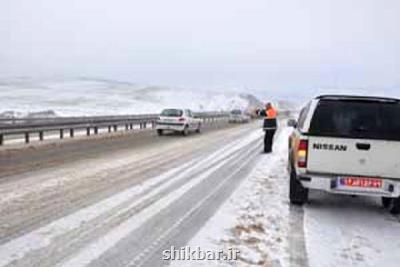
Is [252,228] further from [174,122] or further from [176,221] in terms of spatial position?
[174,122]

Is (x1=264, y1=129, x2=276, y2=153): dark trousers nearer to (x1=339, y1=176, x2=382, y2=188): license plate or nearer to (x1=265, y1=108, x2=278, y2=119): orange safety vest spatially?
(x1=265, y1=108, x2=278, y2=119): orange safety vest

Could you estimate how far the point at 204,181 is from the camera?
1211cm

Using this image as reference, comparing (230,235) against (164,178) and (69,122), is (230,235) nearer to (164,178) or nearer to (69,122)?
(164,178)

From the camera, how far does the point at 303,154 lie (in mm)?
9188

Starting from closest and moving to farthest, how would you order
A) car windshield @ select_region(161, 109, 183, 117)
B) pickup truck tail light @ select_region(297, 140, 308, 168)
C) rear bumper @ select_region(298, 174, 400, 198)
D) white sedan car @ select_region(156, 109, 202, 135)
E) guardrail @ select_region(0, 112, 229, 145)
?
rear bumper @ select_region(298, 174, 400, 198), pickup truck tail light @ select_region(297, 140, 308, 168), guardrail @ select_region(0, 112, 229, 145), white sedan car @ select_region(156, 109, 202, 135), car windshield @ select_region(161, 109, 183, 117)

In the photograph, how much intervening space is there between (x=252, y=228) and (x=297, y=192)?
2.22 m

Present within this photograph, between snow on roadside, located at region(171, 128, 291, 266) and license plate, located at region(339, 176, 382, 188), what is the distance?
1044mm

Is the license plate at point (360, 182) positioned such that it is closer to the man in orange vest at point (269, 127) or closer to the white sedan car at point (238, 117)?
the man in orange vest at point (269, 127)

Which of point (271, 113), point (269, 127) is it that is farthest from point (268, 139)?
point (271, 113)

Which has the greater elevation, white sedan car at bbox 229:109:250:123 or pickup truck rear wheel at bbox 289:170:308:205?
pickup truck rear wheel at bbox 289:170:308:205

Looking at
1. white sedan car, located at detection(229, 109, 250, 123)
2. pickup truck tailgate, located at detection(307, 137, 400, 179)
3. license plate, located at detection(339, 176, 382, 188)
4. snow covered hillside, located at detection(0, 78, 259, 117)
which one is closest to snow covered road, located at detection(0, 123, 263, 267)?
pickup truck tailgate, located at detection(307, 137, 400, 179)

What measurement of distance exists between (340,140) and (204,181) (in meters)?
3.92

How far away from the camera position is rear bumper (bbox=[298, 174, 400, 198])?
8758 millimetres

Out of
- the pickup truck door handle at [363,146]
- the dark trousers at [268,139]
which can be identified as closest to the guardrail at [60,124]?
the dark trousers at [268,139]
